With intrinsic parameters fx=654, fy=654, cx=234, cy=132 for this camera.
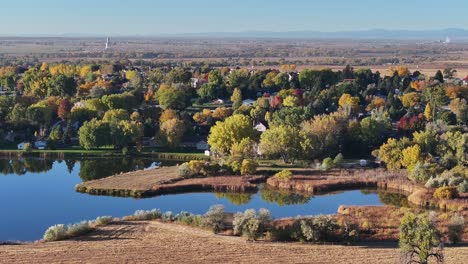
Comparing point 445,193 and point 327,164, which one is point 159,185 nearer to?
point 327,164

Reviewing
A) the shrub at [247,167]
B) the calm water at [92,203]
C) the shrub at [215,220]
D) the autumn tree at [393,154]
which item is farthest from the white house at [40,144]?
the shrub at [215,220]

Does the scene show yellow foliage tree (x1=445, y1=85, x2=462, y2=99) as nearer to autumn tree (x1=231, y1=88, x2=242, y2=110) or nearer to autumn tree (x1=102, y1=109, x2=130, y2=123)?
autumn tree (x1=231, y1=88, x2=242, y2=110)

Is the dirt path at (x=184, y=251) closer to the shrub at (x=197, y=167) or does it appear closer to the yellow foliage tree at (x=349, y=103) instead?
the shrub at (x=197, y=167)

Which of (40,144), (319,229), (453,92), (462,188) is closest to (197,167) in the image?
(462,188)

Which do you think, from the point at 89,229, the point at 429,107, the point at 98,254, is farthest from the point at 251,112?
the point at 98,254

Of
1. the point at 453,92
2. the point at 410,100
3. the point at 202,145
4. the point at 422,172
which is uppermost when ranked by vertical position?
the point at 453,92

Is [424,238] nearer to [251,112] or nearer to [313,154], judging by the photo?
[313,154]
